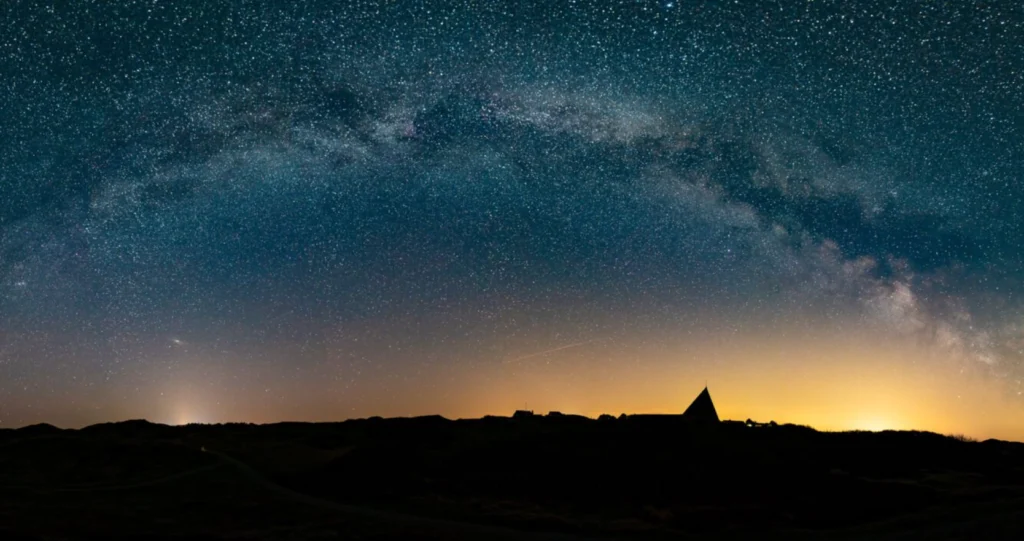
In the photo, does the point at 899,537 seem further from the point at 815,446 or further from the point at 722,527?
the point at 815,446

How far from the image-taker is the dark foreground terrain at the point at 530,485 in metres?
12.3

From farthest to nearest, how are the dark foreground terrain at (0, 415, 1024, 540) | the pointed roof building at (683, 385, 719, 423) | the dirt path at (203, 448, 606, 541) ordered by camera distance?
the pointed roof building at (683, 385, 719, 423) < the dark foreground terrain at (0, 415, 1024, 540) < the dirt path at (203, 448, 606, 541)

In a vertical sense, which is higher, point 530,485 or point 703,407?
point 703,407

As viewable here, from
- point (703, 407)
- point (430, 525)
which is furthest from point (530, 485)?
point (703, 407)

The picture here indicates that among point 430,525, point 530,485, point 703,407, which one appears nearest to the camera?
point 430,525

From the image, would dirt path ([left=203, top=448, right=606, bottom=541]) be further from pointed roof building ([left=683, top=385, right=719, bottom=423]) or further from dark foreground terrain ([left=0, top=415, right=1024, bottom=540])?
pointed roof building ([left=683, top=385, right=719, bottom=423])

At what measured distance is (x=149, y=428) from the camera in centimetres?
3303

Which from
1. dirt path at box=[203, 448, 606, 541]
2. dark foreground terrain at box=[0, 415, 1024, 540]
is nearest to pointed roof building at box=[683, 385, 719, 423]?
dark foreground terrain at box=[0, 415, 1024, 540]

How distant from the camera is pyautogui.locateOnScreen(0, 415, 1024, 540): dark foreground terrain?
12.3m

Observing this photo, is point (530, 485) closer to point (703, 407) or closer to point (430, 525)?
point (430, 525)

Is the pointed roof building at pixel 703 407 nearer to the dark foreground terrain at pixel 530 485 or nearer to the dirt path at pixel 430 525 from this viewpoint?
the dark foreground terrain at pixel 530 485

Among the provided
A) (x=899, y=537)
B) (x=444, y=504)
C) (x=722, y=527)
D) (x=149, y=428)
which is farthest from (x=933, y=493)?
(x=149, y=428)

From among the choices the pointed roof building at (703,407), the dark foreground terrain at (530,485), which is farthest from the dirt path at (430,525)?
the pointed roof building at (703,407)

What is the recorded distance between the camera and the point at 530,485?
17.8m
